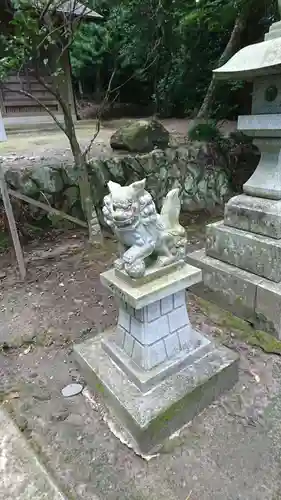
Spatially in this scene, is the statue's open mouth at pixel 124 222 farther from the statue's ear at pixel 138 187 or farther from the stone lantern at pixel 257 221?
the stone lantern at pixel 257 221

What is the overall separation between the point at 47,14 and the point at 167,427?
13.2 ft

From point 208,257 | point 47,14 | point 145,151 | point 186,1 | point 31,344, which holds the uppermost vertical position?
point 186,1

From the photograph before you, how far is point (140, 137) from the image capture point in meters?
5.32

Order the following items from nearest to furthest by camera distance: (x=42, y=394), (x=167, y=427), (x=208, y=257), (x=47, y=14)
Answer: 1. (x=167, y=427)
2. (x=42, y=394)
3. (x=208, y=257)
4. (x=47, y=14)

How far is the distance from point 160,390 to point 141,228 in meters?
0.94

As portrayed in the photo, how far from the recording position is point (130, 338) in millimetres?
2045

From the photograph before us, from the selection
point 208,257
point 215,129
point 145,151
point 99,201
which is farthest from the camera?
point 215,129

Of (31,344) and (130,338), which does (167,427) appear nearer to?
(130,338)

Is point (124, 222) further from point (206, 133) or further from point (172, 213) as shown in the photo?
point (206, 133)

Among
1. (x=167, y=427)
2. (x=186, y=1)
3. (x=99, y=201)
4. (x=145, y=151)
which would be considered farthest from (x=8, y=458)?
(x=186, y=1)

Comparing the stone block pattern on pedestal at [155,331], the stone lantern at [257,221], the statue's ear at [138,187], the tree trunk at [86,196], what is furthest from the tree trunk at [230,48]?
the stone block pattern on pedestal at [155,331]

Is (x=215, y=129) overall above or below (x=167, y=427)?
above

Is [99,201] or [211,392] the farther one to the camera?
[99,201]

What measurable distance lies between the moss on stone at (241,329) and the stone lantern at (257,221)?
2.2 inches
